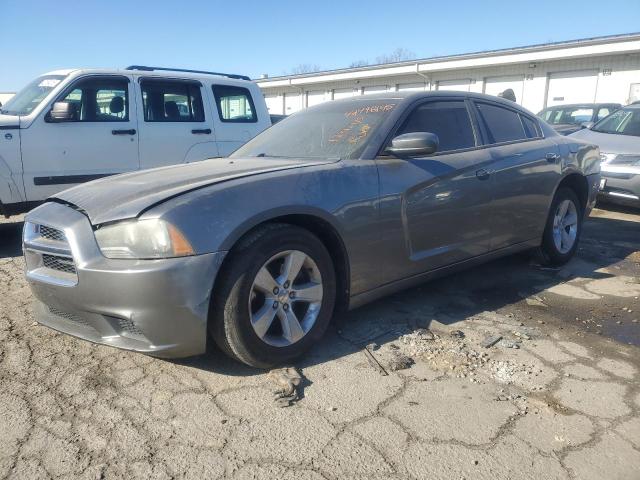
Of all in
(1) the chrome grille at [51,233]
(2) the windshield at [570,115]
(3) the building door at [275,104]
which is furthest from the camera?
(3) the building door at [275,104]

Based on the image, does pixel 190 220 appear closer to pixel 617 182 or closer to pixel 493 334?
pixel 493 334

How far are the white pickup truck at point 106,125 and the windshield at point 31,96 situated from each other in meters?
0.02

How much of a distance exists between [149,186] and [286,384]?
1313mm

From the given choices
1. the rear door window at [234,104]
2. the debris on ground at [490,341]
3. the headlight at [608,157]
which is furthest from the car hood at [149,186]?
the headlight at [608,157]

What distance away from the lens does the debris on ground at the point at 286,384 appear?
250 cm

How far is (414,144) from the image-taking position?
3152 millimetres

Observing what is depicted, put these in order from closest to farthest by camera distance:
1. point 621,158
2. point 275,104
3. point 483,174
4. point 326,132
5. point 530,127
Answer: point 326,132
point 483,174
point 530,127
point 621,158
point 275,104

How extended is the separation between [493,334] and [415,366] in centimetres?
74

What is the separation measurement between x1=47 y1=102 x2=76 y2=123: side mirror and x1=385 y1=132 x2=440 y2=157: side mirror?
4012 mm

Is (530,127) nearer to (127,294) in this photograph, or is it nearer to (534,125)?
(534,125)

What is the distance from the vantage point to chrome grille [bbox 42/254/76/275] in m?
2.60

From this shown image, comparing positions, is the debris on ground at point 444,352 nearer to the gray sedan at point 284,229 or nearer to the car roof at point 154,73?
the gray sedan at point 284,229

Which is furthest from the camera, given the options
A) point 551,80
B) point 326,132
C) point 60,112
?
point 551,80

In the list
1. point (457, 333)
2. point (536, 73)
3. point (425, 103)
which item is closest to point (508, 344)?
point (457, 333)
